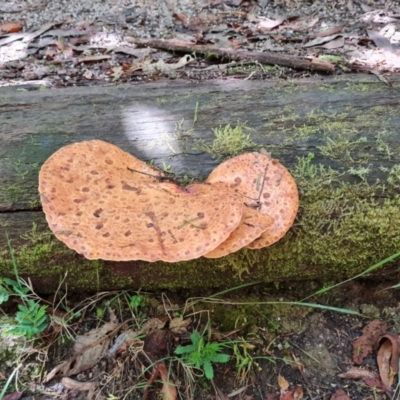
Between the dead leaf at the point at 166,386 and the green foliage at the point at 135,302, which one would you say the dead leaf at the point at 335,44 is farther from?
the dead leaf at the point at 166,386

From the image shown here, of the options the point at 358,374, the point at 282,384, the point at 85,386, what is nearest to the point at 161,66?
the point at 85,386

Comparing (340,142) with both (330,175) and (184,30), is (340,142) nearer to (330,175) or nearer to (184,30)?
(330,175)

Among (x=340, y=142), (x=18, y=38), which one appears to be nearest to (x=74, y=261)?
(x=340, y=142)

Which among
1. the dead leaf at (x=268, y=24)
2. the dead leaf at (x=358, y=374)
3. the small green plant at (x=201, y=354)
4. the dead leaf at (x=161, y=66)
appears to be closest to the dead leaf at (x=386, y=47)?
the dead leaf at (x=268, y=24)

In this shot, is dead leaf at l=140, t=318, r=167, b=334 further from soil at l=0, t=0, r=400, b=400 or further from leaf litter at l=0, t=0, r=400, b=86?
leaf litter at l=0, t=0, r=400, b=86

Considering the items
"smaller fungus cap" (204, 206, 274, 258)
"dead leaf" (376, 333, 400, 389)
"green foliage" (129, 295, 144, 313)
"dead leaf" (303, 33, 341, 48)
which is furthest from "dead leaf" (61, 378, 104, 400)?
"dead leaf" (303, 33, 341, 48)

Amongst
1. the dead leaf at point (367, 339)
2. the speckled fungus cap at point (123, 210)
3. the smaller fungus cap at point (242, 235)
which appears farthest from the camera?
the dead leaf at point (367, 339)
